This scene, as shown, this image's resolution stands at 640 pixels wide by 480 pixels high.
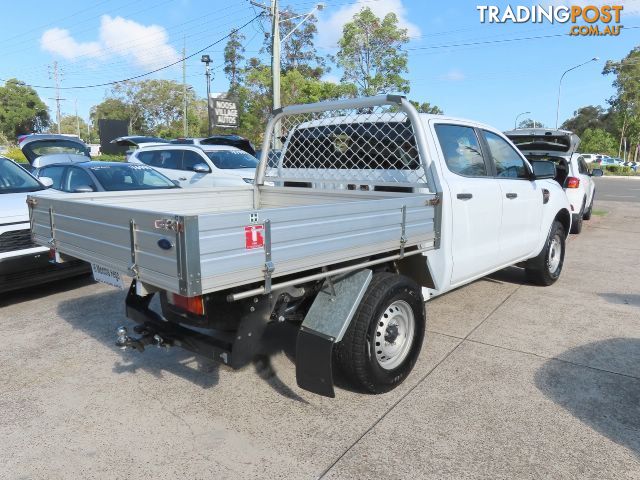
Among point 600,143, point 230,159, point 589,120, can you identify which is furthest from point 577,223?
point 589,120

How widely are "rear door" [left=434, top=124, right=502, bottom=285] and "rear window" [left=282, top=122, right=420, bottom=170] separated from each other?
296 millimetres

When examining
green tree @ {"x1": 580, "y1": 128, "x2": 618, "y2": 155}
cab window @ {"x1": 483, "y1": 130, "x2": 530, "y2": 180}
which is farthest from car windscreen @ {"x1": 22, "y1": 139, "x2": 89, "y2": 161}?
green tree @ {"x1": 580, "y1": 128, "x2": 618, "y2": 155}

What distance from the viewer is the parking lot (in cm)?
277

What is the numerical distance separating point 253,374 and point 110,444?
1.19m

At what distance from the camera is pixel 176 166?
1198cm

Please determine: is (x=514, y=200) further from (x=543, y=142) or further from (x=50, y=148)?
(x=50, y=148)

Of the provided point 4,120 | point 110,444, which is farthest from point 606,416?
point 4,120

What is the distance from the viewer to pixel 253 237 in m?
2.48

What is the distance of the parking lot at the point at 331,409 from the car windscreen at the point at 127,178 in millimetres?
2654

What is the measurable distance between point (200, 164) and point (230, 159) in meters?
0.72

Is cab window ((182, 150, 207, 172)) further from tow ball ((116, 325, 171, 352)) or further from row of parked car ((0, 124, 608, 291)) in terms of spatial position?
tow ball ((116, 325, 171, 352))

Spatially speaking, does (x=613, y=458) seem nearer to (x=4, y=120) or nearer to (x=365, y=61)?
(x=365, y=61)

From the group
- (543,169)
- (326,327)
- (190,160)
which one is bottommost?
(326,327)

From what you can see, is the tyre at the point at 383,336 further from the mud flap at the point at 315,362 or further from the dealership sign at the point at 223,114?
the dealership sign at the point at 223,114
